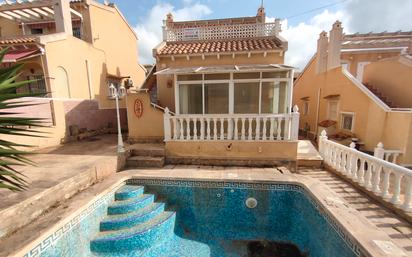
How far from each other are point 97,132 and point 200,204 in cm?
1043

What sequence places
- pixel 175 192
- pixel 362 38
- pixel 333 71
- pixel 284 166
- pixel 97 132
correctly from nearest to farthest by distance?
1. pixel 175 192
2. pixel 284 166
3. pixel 333 71
4. pixel 97 132
5. pixel 362 38

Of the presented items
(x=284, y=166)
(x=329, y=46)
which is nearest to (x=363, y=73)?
(x=329, y=46)

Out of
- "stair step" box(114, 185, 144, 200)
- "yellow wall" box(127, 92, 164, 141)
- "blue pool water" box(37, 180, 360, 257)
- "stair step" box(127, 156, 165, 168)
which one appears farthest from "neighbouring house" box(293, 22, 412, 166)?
"yellow wall" box(127, 92, 164, 141)

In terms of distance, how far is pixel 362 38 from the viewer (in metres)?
14.1

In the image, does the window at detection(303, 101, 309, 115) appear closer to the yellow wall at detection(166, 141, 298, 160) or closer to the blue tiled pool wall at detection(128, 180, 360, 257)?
the yellow wall at detection(166, 141, 298, 160)

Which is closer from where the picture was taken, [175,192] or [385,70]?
[175,192]

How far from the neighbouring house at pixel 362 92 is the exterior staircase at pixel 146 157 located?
9.53 metres

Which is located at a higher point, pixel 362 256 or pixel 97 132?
pixel 97 132

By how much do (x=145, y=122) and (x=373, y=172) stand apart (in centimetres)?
959

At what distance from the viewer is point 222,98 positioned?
924 cm

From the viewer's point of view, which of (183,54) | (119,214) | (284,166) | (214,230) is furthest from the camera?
(183,54)

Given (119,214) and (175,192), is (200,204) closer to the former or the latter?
(175,192)

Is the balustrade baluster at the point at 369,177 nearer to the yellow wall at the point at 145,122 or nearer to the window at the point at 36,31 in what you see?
the yellow wall at the point at 145,122

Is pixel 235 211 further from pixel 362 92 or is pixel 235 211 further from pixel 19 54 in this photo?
pixel 19 54
